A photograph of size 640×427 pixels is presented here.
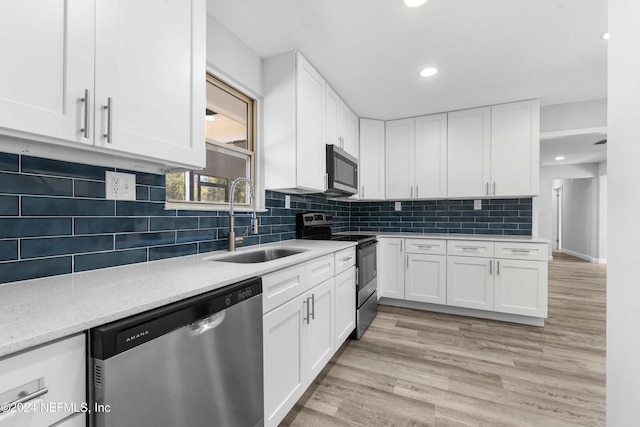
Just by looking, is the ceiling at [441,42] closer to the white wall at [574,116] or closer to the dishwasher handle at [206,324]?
the white wall at [574,116]

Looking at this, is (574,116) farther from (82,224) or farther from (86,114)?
(82,224)

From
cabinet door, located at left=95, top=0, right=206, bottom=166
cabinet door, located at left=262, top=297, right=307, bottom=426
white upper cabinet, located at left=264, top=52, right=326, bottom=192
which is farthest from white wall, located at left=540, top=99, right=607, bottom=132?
cabinet door, located at left=95, top=0, right=206, bottom=166

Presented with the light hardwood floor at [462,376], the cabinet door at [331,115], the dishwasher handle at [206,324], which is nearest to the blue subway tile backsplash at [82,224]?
the dishwasher handle at [206,324]

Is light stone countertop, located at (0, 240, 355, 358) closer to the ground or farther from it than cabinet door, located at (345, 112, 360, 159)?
closer to the ground

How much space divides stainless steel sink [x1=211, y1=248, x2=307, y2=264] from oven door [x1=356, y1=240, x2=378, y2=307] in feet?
2.54

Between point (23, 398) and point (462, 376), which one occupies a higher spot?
point (23, 398)

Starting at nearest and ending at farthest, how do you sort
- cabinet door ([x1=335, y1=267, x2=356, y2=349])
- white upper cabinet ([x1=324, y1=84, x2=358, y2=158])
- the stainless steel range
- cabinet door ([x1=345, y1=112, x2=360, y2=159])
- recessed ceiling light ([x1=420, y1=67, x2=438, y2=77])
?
cabinet door ([x1=335, y1=267, x2=356, y2=349]), recessed ceiling light ([x1=420, y1=67, x2=438, y2=77]), the stainless steel range, white upper cabinet ([x1=324, y1=84, x2=358, y2=158]), cabinet door ([x1=345, y1=112, x2=360, y2=159])

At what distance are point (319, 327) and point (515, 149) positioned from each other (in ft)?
9.44

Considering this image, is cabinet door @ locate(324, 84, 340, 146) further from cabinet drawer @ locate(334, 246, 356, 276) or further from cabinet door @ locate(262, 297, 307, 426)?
cabinet door @ locate(262, 297, 307, 426)

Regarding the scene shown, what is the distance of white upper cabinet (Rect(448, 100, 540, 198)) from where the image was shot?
306 centimetres

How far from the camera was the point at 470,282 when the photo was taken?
310 cm

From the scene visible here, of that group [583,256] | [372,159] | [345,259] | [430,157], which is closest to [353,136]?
[372,159]

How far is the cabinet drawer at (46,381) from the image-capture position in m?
0.56

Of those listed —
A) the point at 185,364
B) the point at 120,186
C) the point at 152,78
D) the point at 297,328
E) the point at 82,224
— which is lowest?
the point at 297,328
